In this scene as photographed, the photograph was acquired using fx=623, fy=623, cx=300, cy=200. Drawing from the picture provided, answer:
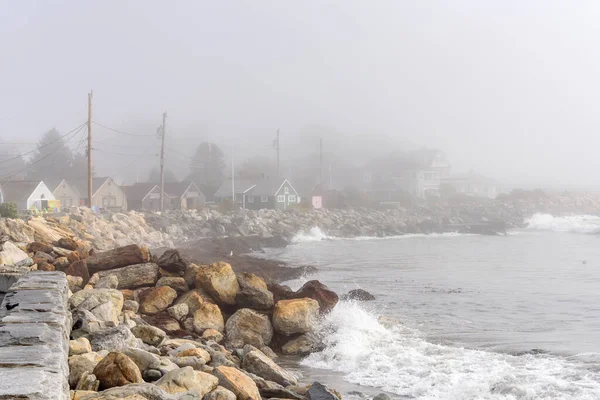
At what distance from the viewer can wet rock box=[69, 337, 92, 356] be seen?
7.02m

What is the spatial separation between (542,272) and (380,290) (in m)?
12.6

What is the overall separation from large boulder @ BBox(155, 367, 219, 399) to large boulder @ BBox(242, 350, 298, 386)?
2.33 metres

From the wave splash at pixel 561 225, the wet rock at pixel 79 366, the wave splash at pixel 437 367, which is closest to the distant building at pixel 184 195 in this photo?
the wave splash at pixel 561 225

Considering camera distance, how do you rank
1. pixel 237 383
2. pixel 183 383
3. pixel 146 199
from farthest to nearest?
pixel 146 199 → pixel 237 383 → pixel 183 383

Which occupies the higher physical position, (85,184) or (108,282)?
(85,184)

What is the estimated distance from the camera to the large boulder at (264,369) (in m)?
9.52

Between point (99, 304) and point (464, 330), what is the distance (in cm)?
947

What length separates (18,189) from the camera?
57844 mm

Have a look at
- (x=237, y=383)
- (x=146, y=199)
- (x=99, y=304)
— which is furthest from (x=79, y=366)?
(x=146, y=199)

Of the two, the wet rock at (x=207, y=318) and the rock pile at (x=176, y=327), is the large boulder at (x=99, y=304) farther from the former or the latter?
the wet rock at (x=207, y=318)

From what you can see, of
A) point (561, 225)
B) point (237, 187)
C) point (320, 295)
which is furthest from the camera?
point (561, 225)

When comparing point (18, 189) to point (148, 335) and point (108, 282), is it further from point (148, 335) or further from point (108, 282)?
point (148, 335)

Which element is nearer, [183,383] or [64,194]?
[183,383]

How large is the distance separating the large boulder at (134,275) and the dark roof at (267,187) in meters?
62.0
